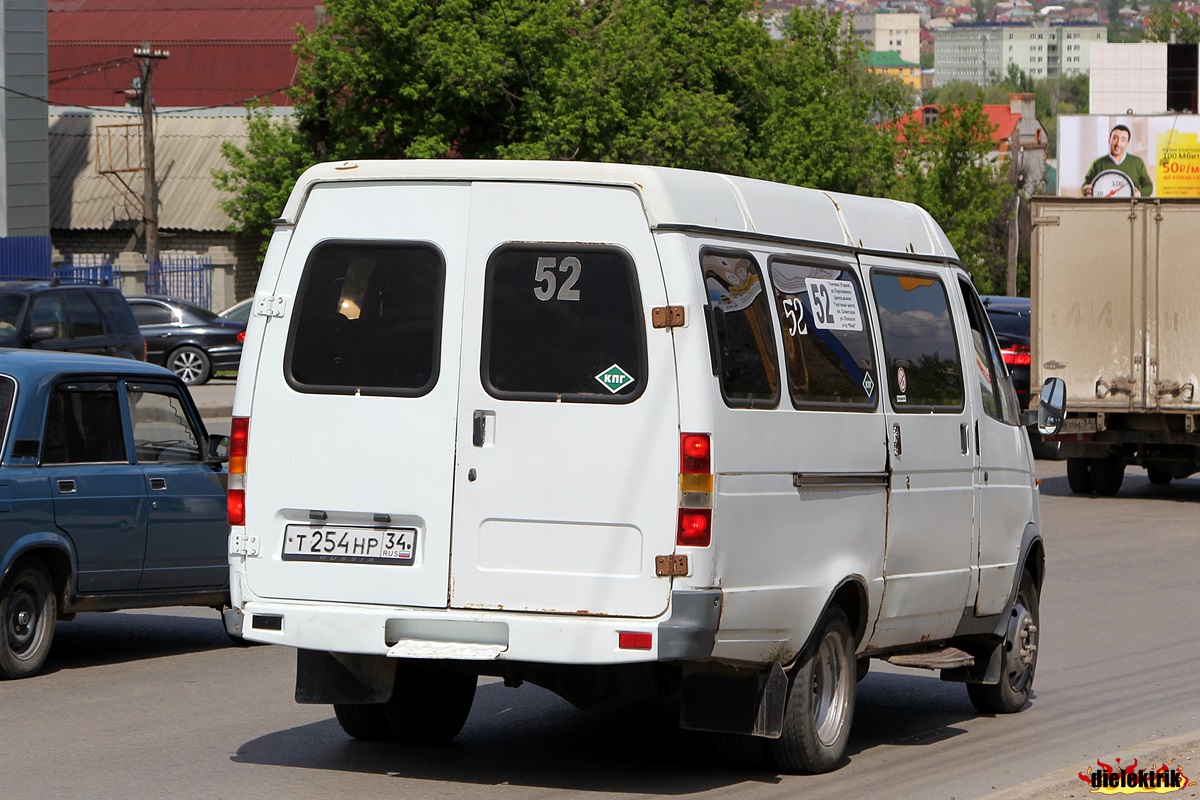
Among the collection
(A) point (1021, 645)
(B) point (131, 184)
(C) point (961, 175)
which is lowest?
(A) point (1021, 645)

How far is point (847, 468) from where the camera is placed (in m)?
7.25

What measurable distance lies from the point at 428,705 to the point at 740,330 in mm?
2157

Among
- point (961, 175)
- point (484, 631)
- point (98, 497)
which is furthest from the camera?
point (961, 175)

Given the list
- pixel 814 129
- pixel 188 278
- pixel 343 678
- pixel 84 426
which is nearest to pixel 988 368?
pixel 343 678

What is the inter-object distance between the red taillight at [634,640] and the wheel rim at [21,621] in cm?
388

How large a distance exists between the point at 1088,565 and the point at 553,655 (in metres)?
9.13

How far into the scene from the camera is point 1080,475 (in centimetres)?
2050

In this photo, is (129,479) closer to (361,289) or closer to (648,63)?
(361,289)

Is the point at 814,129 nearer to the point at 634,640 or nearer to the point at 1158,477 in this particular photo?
the point at 1158,477

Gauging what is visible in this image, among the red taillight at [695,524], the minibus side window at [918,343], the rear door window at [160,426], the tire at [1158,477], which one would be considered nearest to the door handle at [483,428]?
the red taillight at [695,524]

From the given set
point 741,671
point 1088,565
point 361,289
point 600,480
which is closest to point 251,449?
point 361,289

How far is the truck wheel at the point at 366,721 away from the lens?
301 inches

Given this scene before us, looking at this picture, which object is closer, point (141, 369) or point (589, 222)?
point (589, 222)

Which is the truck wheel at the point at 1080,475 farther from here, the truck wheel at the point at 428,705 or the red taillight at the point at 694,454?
the red taillight at the point at 694,454
